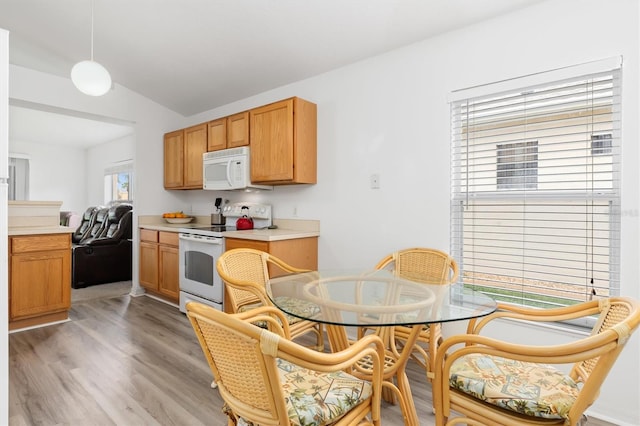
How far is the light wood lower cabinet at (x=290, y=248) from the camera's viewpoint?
9.93 ft

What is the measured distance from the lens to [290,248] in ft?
10.4

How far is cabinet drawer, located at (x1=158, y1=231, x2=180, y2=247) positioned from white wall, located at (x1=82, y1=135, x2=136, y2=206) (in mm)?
3554

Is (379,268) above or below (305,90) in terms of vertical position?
below

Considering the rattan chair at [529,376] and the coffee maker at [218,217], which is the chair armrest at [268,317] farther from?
the coffee maker at [218,217]

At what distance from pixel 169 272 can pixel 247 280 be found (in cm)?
215

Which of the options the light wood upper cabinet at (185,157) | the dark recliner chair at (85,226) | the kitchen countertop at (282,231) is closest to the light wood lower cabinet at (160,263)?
the kitchen countertop at (282,231)

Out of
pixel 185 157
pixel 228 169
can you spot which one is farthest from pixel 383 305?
pixel 185 157

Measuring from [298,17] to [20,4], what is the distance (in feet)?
7.82

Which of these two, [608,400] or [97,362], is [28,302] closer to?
[97,362]

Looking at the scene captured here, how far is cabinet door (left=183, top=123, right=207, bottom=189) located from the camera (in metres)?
4.21

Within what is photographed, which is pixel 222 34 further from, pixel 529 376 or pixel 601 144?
pixel 529 376

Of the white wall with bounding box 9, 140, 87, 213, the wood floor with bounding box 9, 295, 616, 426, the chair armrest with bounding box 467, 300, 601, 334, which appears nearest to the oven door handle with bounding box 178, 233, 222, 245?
the wood floor with bounding box 9, 295, 616, 426

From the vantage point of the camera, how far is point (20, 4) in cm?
300

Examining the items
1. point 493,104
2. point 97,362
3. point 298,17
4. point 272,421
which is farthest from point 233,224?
point 272,421
